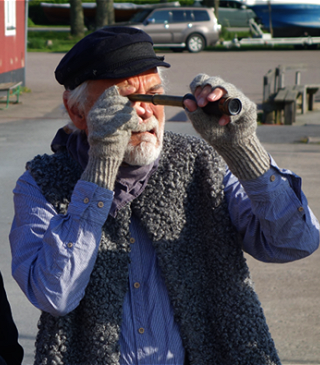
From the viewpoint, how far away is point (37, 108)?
36.9 feet

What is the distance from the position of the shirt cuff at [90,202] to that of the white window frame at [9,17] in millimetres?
11344

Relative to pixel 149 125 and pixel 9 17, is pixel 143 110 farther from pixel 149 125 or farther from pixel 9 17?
pixel 9 17

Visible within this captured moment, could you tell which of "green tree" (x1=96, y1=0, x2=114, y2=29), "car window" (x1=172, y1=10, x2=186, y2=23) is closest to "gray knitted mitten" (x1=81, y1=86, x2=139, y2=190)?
"car window" (x1=172, y1=10, x2=186, y2=23)

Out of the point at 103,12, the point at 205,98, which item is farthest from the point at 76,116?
the point at 103,12

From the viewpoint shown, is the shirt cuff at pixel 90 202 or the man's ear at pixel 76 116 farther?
the man's ear at pixel 76 116

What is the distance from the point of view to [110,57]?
1832mm

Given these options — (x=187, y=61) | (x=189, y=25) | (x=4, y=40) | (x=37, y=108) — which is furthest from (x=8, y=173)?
(x=189, y=25)

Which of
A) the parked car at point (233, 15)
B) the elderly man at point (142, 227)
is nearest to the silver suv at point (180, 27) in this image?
the parked car at point (233, 15)

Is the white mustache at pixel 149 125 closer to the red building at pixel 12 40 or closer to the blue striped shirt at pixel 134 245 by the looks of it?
the blue striped shirt at pixel 134 245

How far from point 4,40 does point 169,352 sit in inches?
449

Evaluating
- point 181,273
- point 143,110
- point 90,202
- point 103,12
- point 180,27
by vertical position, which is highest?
point 103,12

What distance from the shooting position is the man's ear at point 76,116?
198 centimetres

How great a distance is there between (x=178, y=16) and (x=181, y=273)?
73.8ft

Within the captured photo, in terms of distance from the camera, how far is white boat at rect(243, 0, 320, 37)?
81.2 ft
